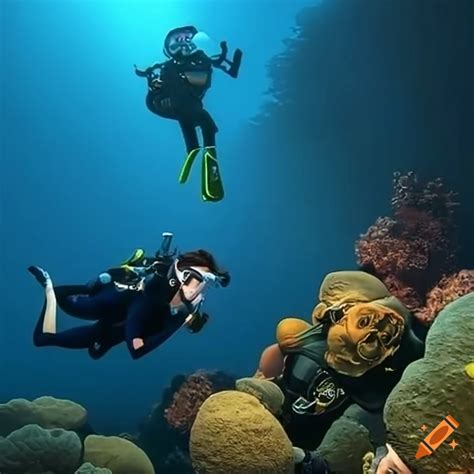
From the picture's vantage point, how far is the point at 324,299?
3.99 meters

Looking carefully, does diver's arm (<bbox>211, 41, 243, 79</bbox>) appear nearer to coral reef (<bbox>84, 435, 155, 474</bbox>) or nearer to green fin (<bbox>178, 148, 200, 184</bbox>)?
green fin (<bbox>178, 148, 200, 184</bbox>)

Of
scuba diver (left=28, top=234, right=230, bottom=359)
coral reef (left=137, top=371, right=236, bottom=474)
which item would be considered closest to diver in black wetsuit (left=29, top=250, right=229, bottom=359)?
scuba diver (left=28, top=234, right=230, bottom=359)

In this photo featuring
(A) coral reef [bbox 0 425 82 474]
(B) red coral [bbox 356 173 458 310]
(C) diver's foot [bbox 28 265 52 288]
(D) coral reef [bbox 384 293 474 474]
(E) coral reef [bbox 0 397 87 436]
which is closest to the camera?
(D) coral reef [bbox 384 293 474 474]

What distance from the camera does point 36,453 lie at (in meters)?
3.55

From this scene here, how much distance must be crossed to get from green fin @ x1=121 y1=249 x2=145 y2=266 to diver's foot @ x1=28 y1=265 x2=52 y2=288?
0.47 meters

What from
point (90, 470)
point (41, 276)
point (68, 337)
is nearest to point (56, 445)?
point (90, 470)

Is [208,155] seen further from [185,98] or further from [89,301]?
[89,301]

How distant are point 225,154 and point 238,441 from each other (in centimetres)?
179

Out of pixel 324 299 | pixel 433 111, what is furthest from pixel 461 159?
pixel 324 299

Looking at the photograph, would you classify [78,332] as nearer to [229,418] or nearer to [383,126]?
[229,418]

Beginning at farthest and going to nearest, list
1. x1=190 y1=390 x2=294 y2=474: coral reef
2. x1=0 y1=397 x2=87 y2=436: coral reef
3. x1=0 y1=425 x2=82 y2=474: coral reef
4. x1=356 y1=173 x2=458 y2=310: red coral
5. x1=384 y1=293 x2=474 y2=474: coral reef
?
x1=356 y1=173 x2=458 y2=310: red coral
x1=0 y1=397 x2=87 y2=436: coral reef
x1=0 y1=425 x2=82 y2=474: coral reef
x1=190 y1=390 x2=294 y2=474: coral reef
x1=384 y1=293 x2=474 y2=474: coral reef

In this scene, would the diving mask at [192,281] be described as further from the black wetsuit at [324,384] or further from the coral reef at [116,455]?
the coral reef at [116,455]

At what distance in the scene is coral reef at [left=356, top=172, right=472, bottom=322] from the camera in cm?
406

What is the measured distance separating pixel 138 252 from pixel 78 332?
0.61 metres
